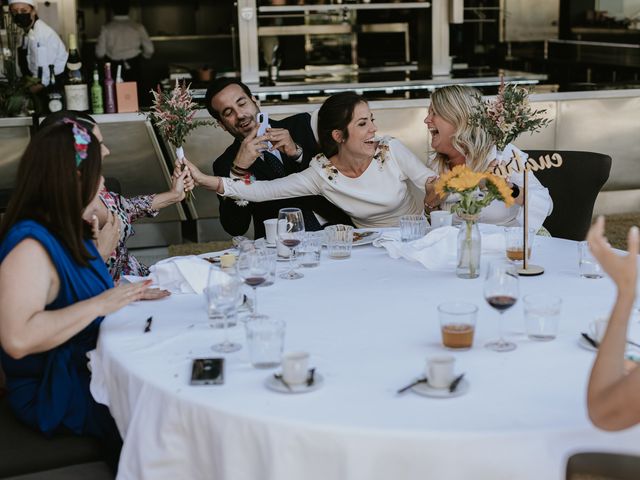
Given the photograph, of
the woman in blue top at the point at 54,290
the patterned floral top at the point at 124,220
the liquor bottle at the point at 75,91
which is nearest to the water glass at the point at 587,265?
the woman in blue top at the point at 54,290

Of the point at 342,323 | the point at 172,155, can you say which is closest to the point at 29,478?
the point at 342,323

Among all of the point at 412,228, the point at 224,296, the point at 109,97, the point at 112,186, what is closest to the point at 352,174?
the point at 412,228

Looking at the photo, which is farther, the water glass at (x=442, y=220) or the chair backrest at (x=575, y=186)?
the chair backrest at (x=575, y=186)

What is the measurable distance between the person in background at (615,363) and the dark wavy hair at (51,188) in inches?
51.0

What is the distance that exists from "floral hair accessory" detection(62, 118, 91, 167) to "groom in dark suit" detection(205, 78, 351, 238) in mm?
1576

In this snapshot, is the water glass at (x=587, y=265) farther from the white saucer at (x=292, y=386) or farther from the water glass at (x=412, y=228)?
the white saucer at (x=292, y=386)

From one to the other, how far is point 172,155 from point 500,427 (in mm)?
4810

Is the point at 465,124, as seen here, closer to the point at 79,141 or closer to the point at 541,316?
the point at 541,316

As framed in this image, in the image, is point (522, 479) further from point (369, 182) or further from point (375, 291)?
point (369, 182)

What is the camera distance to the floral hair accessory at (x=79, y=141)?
90.8 inches

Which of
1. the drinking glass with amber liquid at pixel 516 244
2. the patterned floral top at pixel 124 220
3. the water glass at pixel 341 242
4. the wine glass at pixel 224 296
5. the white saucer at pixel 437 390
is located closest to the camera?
the white saucer at pixel 437 390

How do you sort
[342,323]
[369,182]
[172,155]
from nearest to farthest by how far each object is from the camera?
[342,323] < [369,182] < [172,155]

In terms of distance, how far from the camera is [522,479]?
173 centimetres

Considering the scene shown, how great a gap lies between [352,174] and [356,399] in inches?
82.9
